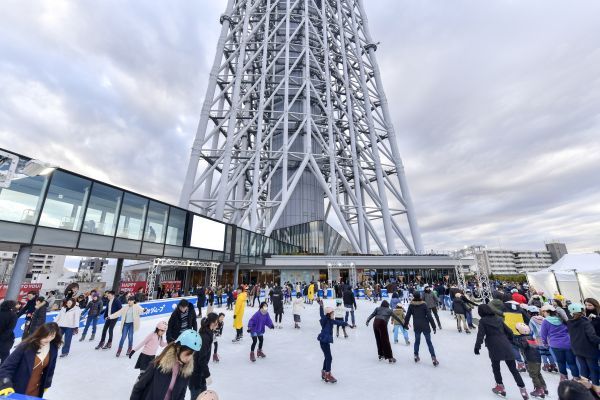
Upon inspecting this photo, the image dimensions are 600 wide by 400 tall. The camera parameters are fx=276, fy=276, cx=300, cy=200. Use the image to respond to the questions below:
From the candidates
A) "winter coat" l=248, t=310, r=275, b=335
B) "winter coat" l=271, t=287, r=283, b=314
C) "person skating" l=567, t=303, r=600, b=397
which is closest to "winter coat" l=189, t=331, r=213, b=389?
"winter coat" l=248, t=310, r=275, b=335

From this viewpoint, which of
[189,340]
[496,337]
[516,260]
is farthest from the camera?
[516,260]

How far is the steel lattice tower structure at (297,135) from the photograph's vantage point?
3503 cm

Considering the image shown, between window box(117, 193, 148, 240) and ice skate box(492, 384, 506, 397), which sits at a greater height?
window box(117, 193, 148, 240)

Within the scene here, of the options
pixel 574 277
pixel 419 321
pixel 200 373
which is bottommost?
pixel 200 373

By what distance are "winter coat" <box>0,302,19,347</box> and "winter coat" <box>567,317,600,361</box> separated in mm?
10683

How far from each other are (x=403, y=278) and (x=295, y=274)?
12644mm

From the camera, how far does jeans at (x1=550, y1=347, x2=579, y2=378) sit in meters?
5.70

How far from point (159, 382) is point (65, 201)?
1435cm

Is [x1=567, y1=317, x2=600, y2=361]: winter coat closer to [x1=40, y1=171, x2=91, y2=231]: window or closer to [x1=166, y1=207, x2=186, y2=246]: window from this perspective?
[x1=40, y1=171, x2=91, y2=231]: window

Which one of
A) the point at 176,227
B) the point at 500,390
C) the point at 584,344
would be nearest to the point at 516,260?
the point at 176,227

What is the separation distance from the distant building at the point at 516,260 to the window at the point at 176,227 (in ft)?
531

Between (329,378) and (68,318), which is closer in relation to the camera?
(329,378)

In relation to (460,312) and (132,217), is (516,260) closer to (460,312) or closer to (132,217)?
(460,312)

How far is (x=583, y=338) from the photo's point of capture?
5250mm
